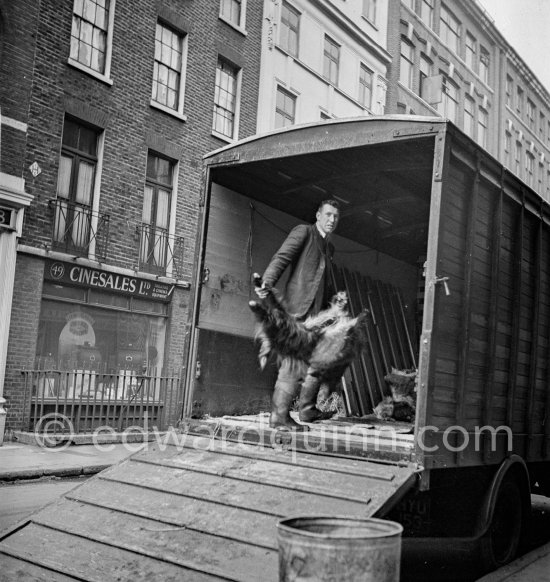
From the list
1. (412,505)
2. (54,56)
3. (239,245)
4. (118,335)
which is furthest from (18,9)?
(412,505)

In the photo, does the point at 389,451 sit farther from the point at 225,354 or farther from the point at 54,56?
the point at 54,56

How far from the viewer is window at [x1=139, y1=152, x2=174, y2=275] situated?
16000 mm

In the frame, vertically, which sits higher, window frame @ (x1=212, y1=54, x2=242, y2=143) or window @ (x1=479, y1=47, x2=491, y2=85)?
window @ (x1=479, y1=47, x2=491, y2=85)

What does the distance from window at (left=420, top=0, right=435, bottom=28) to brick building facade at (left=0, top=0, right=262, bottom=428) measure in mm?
13312

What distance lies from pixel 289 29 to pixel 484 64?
16483 mm

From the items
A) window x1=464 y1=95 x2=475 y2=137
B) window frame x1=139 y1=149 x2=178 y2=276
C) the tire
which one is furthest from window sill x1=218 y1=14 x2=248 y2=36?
window x1=464 y1=95 x2=475 y2=137

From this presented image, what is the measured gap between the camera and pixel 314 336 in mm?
6633

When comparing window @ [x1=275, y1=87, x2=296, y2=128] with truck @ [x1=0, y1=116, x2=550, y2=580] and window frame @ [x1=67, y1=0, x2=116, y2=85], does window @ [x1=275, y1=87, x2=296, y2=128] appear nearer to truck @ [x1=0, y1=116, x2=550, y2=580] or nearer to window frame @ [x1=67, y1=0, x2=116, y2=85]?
window frame @ [x1=67, y1=0, x2=116, y2=85]

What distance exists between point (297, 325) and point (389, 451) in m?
1.74

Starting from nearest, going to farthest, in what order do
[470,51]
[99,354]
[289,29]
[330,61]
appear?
[99,354] → [289,29] → [330,61] → [470,51]

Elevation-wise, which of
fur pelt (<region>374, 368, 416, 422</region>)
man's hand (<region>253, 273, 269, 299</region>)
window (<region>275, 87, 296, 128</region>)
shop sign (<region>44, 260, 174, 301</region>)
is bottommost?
fur pelt (<region>374, 368, 416, 422</region>)

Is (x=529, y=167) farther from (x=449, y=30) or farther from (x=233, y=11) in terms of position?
(x=233, y=11)

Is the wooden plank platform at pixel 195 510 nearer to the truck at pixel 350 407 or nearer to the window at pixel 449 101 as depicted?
the truck at pixel 350 407

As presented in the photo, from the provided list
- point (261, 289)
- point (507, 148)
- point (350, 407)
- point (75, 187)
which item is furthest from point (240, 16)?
point (507, 148)
